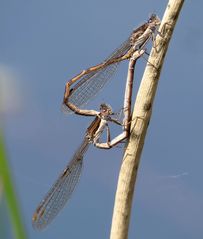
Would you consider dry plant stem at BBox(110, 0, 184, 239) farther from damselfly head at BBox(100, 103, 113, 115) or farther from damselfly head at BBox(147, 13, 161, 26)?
damselfly head at BBox(147, 13, 161, 26)

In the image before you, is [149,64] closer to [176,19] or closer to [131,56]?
[176,19]

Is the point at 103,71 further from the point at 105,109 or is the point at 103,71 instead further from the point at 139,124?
the point at 139,124

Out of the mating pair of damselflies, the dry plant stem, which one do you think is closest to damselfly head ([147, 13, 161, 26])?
the mating pair of damselflies

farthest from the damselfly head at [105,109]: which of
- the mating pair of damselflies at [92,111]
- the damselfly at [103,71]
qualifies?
the damselfly at [103,71]

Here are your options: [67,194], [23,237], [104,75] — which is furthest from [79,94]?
[23,237]

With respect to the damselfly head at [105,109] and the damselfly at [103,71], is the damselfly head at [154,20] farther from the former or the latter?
the damselfly head at [105,109]
